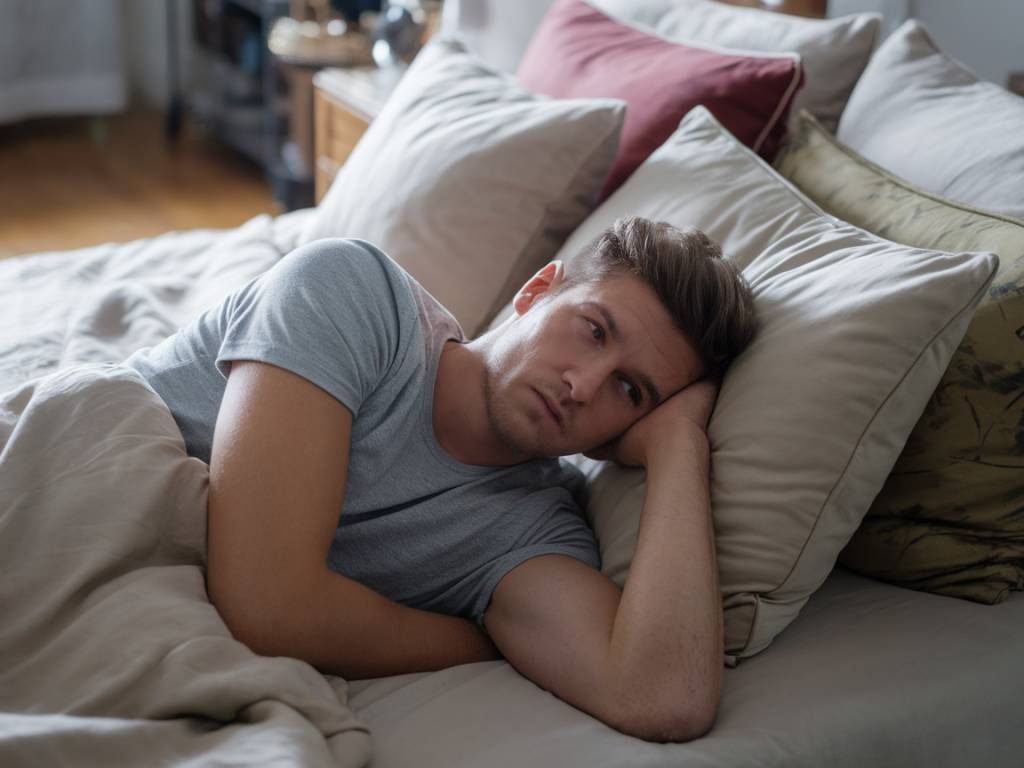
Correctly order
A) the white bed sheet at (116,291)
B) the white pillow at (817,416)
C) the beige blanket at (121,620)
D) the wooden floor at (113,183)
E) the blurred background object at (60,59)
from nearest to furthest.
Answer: the beige blanket at (121,620), the white pillow at (817,416), the white bed sheet at (116,291), the wooden floor at (113,183), the blurred background object at (60,59)

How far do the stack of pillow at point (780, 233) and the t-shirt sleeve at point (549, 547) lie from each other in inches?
1.4

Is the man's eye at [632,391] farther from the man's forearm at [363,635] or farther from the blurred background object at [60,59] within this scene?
the blurred background object at [60,59]

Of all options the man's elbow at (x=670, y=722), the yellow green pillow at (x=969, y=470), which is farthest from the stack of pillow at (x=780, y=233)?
the man's elbow at (x=670, y=722)

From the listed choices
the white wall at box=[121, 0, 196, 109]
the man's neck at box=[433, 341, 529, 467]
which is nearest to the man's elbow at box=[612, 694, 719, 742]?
the man's neck at box=[433, 341, 529, 467]

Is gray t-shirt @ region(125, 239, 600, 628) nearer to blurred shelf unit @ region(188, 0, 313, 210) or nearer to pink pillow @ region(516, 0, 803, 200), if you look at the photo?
pink pillow @ region(516, 0, 803, 200)

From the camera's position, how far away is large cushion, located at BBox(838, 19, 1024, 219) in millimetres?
1462

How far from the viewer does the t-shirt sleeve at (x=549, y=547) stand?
1.24 m

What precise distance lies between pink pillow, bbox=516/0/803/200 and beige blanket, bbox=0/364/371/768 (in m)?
0.95

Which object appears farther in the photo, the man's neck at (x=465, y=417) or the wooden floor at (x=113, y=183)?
the wooden floor at (x=113, y=183)

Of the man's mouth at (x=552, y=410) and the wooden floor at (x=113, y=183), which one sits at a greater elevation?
the man's mouth at (x=552, y=410)

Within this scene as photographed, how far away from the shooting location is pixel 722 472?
3.97ft

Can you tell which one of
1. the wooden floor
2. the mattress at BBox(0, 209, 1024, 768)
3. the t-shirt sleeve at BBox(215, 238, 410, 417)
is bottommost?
the wooden floor

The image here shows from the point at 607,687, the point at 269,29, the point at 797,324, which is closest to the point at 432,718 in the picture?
the point at 607,687

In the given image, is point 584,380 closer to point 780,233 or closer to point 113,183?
point 780,233
